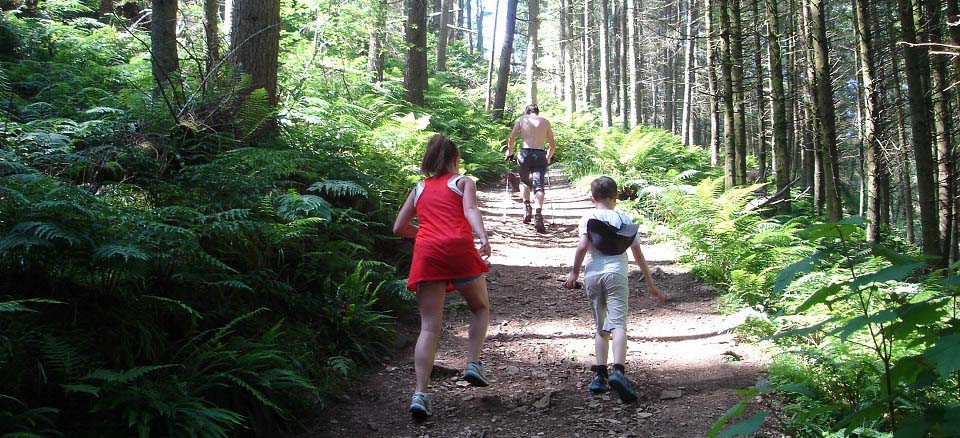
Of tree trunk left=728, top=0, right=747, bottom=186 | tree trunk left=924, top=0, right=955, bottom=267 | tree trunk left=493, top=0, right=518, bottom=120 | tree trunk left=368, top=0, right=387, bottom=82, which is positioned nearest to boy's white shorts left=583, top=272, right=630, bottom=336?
tree trunk left=924, top=0, right=955, bottom=267

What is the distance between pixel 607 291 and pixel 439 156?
1.59 metres

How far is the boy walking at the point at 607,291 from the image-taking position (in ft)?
15.8

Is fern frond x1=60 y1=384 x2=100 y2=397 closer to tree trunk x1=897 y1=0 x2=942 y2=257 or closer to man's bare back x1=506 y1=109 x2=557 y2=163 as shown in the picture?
man's bare back x1=506 y1=109 x2=557 y2=163

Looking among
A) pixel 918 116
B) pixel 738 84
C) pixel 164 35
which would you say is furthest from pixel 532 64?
pixel 164 35

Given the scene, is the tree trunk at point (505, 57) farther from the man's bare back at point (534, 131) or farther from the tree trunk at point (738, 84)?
the man's bare back at point (534, 131)

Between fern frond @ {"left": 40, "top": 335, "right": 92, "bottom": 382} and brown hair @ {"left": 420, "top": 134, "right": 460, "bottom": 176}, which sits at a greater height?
brown hair @ {"left": 420, "top": 134, "right": 460, "bottom": 176}

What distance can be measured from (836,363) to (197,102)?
5.82 metres

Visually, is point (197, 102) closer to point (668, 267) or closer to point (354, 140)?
point (354, 140)

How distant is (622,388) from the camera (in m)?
4.75

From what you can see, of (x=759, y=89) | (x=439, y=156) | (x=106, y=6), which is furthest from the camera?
(x=106, y=6)

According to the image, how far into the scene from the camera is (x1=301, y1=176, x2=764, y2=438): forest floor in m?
4.54

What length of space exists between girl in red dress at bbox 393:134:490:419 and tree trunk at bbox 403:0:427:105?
11865mm

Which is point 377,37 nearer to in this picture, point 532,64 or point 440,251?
point 532,64

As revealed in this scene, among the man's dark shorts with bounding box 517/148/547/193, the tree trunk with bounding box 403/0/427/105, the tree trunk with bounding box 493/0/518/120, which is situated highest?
the tree trunk with bounding box 493/0/518/120
